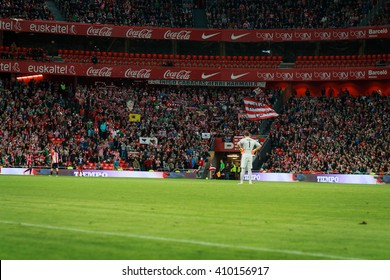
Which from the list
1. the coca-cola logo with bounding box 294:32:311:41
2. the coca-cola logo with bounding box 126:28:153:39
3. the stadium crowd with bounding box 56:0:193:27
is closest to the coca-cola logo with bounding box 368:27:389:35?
the coca-cola logo with bounding box 294:32:311:41

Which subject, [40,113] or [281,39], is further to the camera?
[281,39]

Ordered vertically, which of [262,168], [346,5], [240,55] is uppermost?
[346,5]

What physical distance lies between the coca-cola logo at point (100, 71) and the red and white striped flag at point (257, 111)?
46.4 feet

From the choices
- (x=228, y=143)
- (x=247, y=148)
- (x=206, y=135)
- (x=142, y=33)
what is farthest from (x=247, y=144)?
(x=142, y=33)

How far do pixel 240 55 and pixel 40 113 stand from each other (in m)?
22.4

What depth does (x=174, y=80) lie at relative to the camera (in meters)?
66.4

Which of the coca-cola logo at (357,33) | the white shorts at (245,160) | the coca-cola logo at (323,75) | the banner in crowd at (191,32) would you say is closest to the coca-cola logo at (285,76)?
A: the coca-cola logo at (323,75)

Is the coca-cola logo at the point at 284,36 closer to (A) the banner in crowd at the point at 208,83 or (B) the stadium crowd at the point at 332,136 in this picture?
(A) the banner in crowd at the point at 208,83

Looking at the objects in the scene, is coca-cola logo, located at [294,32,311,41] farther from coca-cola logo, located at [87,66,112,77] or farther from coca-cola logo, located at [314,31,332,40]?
coca-cola logo, located at [87,66,112,77]

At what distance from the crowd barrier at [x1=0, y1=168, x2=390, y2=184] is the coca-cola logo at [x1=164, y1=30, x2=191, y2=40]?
18587 millimetres

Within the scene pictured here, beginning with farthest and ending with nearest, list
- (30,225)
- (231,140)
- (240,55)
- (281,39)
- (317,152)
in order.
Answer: (240,55) < (281,39) < (231,140) < (317,152) < (30,225)
